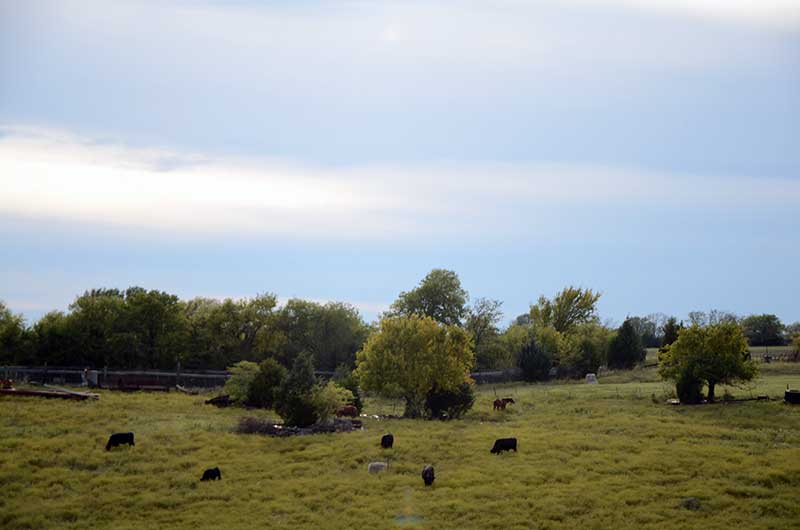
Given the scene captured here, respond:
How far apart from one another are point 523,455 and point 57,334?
2540 inches

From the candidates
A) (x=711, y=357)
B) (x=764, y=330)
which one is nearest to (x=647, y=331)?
(x=764, y=330)

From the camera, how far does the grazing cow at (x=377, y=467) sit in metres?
37.5

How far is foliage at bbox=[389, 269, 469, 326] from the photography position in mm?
113688

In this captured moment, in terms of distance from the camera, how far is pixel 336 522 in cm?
3092

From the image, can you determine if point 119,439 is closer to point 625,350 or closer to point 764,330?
point 625,350

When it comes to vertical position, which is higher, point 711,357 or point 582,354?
point 582,354

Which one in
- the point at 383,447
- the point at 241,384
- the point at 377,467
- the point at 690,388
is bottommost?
the point at 377,467

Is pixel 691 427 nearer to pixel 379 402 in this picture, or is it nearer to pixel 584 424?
pixel 584 424

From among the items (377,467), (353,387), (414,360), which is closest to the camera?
(377,467)

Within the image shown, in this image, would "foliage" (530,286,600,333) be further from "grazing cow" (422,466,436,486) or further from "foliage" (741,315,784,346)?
"grazing cow" (422,466,436,486)

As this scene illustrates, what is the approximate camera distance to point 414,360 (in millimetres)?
57594

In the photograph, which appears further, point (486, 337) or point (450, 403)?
point (486, 337)

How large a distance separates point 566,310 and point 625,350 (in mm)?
26423

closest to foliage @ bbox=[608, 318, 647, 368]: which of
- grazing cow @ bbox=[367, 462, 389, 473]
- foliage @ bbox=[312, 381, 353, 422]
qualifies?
foliage @ bbox=[312, 381, 353, 422]
